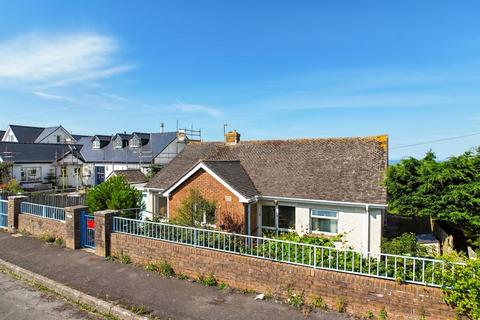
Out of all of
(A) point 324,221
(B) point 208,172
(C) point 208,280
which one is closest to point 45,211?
(B) point 208,172

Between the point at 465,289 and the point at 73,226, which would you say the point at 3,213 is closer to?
the point at 73,226

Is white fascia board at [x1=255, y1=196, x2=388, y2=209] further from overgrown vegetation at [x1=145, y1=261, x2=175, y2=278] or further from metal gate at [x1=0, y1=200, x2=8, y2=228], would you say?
metal gate at [x1=0, y1=200, x2=8, y2=228]

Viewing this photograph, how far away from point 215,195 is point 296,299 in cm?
764

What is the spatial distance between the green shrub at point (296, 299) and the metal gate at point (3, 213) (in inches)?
606

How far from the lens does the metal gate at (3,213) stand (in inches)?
616

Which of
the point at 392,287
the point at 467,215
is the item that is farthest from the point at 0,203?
the point at 467,215

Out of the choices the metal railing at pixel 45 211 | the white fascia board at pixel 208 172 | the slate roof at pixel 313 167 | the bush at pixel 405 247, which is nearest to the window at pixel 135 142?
the slate roof at pixel 313 167

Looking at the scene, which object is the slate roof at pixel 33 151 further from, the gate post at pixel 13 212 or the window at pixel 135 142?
the gate post at pixel 13 212

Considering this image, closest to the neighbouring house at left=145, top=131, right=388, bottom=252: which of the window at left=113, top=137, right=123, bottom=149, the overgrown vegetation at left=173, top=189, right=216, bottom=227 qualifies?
the overgrown vegetation at left=173, top=189, right=216, bottom=227

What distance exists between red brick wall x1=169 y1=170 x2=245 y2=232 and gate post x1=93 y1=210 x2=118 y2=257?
14.6ft

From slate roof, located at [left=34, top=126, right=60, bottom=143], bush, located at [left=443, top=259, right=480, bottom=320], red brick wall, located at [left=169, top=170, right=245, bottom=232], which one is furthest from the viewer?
→ slate roof, located at [left=34, top=126, right=60, bottom=143]

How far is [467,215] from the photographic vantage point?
10641 mm

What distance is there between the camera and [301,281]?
289 inches

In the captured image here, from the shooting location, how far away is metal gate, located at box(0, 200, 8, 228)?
1566 cm
